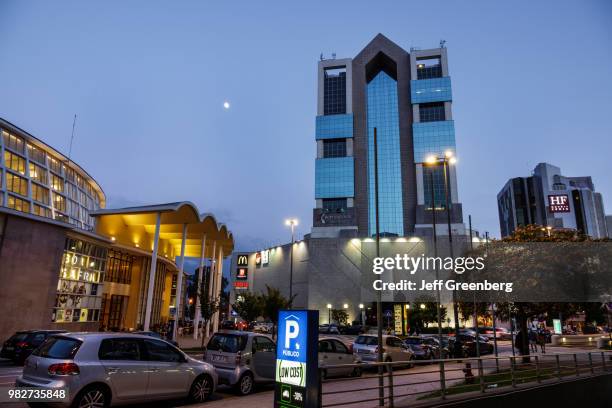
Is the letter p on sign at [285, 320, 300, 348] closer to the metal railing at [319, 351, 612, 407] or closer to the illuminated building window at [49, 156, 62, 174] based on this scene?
the metal railing at [319, 351, 612, 407]

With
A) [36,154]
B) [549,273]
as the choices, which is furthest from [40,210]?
[549,273]

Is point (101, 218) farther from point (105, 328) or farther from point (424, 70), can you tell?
point (424, 70)

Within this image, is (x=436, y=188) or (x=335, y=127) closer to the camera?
(x=436, y=188)

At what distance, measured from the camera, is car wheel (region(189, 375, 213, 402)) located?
32.4 feet

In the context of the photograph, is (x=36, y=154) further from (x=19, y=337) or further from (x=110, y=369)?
(x=110, y=369)

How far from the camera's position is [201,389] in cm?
1008

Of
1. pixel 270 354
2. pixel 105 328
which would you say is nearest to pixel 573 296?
pixel 270 354

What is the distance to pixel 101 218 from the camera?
3359 cm

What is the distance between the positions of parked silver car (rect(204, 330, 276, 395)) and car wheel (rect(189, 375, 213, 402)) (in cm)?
116

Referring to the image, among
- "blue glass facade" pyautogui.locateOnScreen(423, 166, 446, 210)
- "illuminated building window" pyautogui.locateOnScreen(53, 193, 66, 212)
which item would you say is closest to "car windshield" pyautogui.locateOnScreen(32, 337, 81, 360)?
"illuminated building window" pyautogui.locateOnScreen(53, 193, 66, 212)

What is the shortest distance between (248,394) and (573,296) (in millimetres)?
19890

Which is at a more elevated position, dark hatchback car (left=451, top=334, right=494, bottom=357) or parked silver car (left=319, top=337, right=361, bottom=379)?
parked silver car (left=319, top=337, right=361, bottom=379)

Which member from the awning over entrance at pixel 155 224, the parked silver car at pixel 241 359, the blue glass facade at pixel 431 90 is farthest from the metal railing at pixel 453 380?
the blue glass facade at pixel 431 90

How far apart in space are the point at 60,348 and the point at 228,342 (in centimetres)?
490
